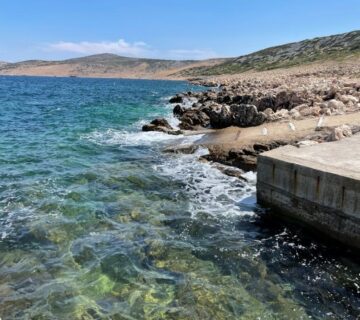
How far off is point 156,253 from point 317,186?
11.9 ft

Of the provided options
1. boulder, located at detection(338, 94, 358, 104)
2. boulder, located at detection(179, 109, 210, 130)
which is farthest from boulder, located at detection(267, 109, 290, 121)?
boulder, located at detection(179, 109, 210, 130)

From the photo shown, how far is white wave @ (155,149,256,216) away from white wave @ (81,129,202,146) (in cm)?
454

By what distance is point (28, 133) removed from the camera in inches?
1000

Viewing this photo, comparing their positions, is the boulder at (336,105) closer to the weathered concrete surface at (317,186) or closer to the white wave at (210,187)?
the white wave at (210,187)

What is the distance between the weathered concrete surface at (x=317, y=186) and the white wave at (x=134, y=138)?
406 inches

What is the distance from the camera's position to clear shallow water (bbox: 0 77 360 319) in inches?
282

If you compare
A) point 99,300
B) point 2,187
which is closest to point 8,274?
point 99,300

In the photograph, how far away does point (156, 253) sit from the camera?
902 centimetres

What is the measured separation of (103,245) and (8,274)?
6.63 feet

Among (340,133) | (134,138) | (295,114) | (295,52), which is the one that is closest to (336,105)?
(295,114)

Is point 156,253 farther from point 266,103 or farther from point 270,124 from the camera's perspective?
point 266,103

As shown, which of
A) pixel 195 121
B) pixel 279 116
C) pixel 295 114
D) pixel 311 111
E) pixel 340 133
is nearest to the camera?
pixel 340 133

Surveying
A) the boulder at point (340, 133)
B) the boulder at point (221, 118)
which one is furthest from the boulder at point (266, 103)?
the boulder at point (340, 133)

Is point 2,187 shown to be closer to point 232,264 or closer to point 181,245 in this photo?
point 181,245
